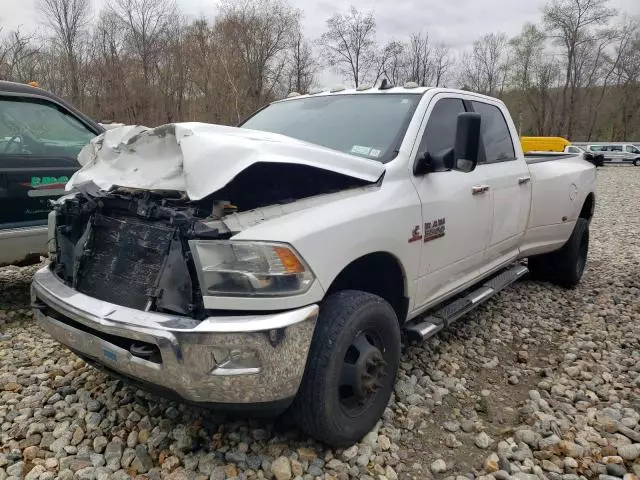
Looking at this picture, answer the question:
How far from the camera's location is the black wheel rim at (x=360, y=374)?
2.44 m

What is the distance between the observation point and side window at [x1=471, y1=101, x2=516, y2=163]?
13.2 ft

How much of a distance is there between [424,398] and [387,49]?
157ft

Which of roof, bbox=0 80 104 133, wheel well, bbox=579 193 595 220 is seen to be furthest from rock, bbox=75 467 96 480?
wheel well, bbox=579 193 595 220

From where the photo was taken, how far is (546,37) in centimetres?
4972

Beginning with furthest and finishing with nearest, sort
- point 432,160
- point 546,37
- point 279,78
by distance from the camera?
point 546,37 → point 279,78 → point 432,160

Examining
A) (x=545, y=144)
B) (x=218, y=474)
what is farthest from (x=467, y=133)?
(x=545, y=144)

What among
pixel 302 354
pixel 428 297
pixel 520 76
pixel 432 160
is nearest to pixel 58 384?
pixel 302 354

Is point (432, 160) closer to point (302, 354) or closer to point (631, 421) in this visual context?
point (302, 354)

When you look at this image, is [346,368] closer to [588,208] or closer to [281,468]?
[281,468]

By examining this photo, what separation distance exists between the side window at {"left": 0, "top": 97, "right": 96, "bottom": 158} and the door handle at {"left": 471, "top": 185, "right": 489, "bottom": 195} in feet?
11.1

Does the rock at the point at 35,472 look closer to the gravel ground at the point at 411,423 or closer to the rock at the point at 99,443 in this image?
the gravel ground at the point at 411,423

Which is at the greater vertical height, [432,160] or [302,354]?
[432,160]

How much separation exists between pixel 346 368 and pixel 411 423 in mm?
692

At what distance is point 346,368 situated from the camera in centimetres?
244
